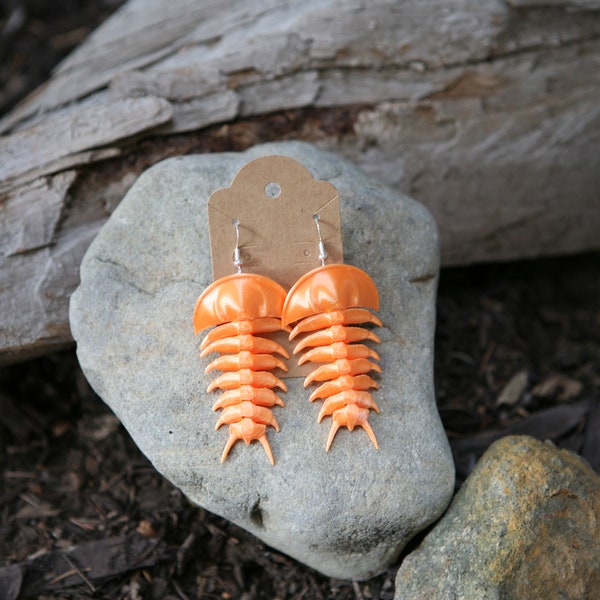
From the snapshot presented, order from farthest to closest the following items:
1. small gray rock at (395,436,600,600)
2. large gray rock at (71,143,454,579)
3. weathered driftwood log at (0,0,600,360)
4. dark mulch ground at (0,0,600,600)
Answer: weathered driftwood log at (0,0,600,360)
dark mulch ground at (0,0,600,600)
large gray rock at (71,143,454,579)
small gray rock at (395,436,600,600)

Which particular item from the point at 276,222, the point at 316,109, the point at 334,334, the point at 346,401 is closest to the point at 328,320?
the point at 334,334

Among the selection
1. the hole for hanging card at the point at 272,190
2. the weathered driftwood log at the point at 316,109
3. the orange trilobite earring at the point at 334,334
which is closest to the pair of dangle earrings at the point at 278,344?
the orange trilobite earring at the point at 334,334

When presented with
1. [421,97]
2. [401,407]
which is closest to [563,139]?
[421,97]

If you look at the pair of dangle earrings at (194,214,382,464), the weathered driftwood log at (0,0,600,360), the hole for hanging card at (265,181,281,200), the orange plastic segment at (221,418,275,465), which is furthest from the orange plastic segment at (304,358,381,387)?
the weathered driftwood log at (0,0,600,360)

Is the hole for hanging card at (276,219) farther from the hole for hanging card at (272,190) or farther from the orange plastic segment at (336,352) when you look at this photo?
the orange plastic segment at (336,352)

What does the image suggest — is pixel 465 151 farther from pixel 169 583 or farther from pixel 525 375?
pixel 169 583

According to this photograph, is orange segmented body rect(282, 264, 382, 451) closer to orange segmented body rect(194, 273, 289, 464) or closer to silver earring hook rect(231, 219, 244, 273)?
orange segmented body rect(194, 273, 289, 464)

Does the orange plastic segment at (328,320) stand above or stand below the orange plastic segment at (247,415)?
above
